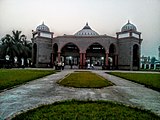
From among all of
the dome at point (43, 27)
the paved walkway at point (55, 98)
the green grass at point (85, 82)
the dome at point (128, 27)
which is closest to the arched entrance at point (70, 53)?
the dome at point (43, 27)

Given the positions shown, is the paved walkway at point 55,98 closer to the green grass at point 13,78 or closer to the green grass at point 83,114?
the green grass at point 83,114

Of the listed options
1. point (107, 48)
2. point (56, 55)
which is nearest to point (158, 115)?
point (107, 48)

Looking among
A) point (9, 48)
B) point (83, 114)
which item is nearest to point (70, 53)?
point (9, 48)

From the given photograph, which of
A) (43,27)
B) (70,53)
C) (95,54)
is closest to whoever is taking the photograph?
(43,27)

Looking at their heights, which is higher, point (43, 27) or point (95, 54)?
point (43, 27)

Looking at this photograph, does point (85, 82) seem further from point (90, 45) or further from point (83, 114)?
point (90, 45)

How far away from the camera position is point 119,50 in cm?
5034

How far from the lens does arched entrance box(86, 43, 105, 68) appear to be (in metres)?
56.5

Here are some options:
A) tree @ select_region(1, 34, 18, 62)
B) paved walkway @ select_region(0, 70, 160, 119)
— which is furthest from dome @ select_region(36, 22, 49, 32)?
paved walkway @ select_region(0, 70, 160, 119)

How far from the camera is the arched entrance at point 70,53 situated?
5598 centimetres

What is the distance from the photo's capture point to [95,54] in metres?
56.7

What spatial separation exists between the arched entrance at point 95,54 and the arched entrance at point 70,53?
9.79 ft

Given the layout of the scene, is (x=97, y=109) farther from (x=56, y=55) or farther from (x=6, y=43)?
(x=56, y=55)

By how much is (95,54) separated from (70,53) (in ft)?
19.8
